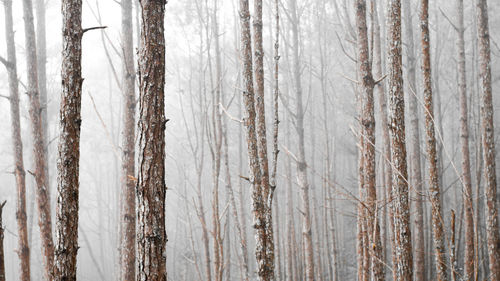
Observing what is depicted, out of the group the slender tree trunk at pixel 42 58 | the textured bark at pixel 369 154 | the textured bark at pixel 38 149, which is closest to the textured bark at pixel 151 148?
the textured bark at pixel 369 154

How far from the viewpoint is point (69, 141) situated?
230cm

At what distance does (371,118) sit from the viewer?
3.31 metres

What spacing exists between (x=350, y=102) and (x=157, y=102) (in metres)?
12.8

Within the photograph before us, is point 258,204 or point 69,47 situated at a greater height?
point 69,47

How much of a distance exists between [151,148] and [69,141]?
21.1 inches

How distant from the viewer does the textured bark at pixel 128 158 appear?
4.11 m

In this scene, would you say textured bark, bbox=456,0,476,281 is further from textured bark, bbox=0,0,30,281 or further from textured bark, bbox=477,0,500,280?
textured bark, bbox=0,0,30,281

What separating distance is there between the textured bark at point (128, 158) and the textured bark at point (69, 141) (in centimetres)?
174

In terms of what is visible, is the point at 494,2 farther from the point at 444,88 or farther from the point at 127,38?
the point at 127,38

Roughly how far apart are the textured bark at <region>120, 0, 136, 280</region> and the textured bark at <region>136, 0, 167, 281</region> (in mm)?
2037

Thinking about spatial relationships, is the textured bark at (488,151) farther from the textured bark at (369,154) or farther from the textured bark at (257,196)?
the textured bark at (257,196)

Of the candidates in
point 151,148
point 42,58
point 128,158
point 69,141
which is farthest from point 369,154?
point 42,58

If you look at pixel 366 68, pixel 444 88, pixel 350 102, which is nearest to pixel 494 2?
pixel 444 88

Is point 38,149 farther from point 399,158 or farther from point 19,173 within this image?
point 399,158
